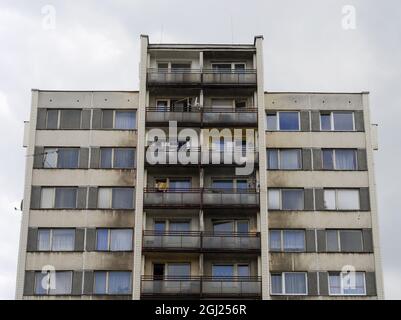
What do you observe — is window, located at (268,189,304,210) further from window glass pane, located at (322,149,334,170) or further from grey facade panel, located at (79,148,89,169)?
grey facade panel, located at (79,148,89,169)

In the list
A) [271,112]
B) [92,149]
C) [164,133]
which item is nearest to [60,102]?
[92,149]

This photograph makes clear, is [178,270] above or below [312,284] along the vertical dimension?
above

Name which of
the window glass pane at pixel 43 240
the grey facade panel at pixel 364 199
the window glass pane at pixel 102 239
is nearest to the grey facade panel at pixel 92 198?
the window glass pane at pixel 102 239

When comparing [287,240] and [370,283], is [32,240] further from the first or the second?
[370,283]

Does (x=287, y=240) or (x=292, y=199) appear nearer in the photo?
(x=287, y=240)

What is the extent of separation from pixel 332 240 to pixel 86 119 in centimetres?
2168

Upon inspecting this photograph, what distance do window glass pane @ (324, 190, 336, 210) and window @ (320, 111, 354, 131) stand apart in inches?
210

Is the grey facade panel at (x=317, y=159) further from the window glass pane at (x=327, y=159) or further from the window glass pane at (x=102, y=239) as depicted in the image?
the window glass pane at (x=102, y=239)

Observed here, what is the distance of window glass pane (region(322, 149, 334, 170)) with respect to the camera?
202ft

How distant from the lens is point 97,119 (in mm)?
62656

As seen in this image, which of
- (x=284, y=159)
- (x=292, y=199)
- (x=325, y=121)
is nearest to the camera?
(x=292, y=199)

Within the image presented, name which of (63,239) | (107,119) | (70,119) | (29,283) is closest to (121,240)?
(63,239)

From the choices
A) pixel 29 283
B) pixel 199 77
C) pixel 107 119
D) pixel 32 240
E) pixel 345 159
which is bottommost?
pixel 29 283

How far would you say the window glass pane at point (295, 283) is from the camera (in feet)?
191
